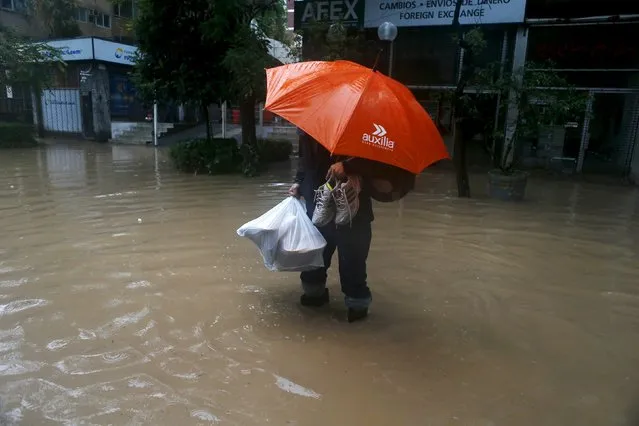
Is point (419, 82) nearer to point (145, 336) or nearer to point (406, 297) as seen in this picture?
point (406, 297)

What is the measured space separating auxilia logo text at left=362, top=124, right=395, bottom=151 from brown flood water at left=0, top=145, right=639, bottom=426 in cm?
138

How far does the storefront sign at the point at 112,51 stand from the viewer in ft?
66.7

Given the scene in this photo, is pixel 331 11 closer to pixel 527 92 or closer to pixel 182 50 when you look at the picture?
pixel 182 50

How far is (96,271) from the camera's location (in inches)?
187

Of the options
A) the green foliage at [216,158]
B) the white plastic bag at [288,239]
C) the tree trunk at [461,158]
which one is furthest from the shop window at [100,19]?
the white plastic bag at [288,239]

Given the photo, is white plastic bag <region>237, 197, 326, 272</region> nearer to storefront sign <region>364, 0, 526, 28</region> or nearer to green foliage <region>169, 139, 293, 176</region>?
green foliage <region>169, 139, 293, 176</region>

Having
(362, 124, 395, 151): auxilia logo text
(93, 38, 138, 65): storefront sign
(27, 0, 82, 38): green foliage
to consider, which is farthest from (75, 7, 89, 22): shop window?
(362, 124, 395, 151): auxilia logo text

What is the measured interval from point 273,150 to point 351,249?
10.3 m

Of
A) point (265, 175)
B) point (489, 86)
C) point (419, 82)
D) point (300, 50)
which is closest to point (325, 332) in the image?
point (489, 86)

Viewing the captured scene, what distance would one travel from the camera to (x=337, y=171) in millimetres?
3408

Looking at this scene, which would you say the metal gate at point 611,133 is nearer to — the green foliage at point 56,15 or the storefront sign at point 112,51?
the storefront sign at point 112,51

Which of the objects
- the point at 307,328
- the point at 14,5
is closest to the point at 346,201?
the point at 307,328

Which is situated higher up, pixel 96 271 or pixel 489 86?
pixel 489 86

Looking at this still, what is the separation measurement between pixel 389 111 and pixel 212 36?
779cm
